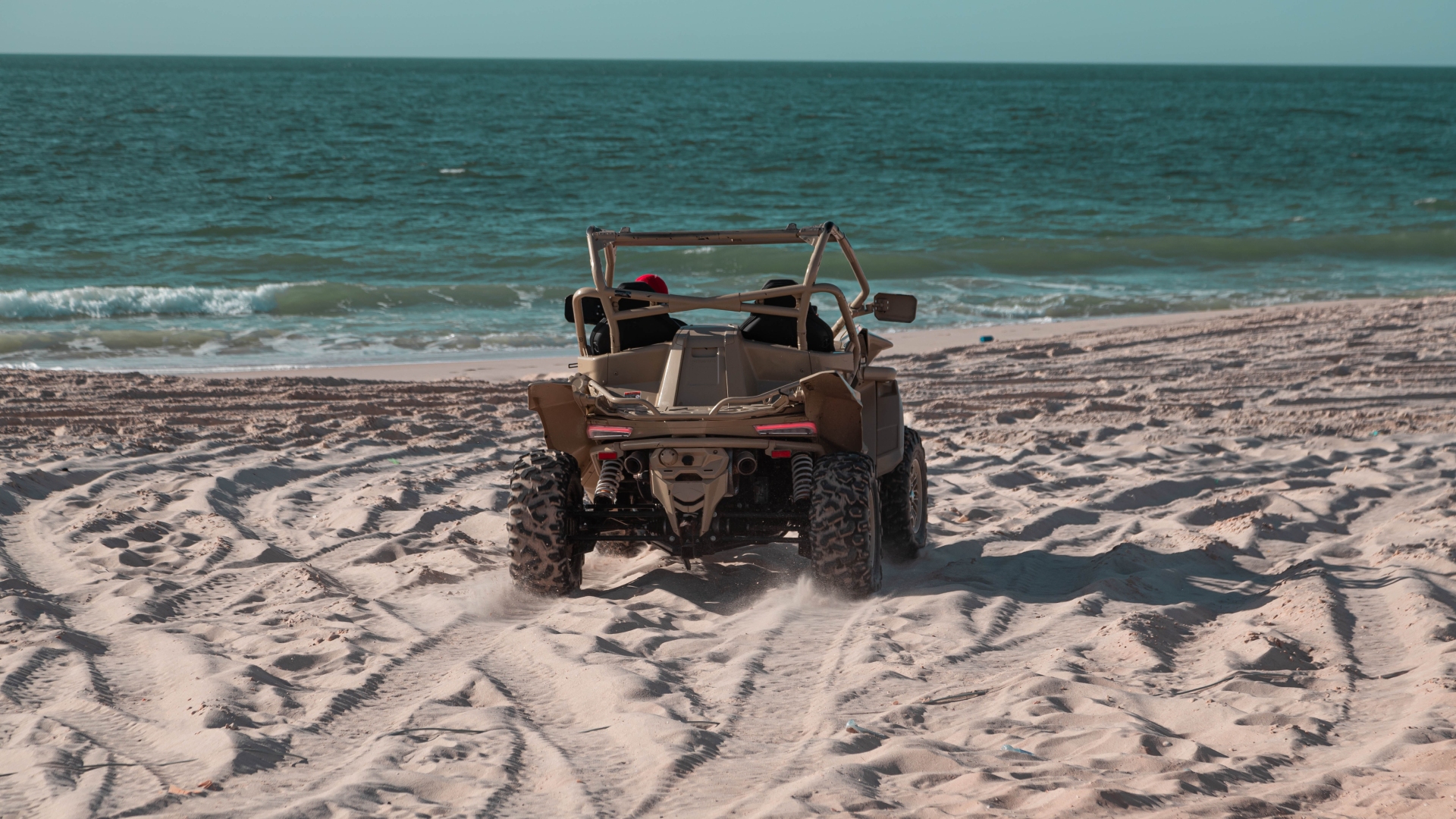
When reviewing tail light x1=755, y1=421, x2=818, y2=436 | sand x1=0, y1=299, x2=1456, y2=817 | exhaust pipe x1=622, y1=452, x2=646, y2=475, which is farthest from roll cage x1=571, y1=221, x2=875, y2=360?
sand x1=0, y1=299, x2=1456, y2=817

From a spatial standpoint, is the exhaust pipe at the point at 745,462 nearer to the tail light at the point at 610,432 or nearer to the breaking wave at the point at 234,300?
the tail light at the point at 610,432

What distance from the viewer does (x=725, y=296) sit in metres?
4.87

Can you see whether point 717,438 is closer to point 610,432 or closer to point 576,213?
point 610,432

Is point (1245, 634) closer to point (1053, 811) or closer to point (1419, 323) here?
point (1053, 811)

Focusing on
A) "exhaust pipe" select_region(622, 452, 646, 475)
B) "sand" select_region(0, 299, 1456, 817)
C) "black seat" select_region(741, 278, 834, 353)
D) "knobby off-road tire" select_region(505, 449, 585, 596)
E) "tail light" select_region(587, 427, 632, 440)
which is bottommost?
"sand" select_region(0, 299, 1456, 817)

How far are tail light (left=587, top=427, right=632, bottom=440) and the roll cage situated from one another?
22.3 inches

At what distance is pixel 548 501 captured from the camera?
15.8 ft

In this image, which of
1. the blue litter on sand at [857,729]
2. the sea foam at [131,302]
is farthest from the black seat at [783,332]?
the sea foam at [131,302]

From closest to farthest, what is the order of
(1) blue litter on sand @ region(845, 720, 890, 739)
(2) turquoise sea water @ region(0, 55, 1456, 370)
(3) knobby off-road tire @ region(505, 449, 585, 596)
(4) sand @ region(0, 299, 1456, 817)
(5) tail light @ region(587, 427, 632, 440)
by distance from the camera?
(4) sand @ region(0, 299, 1456, 817)
(1) blue litter on sand @ region(845, 720, 890, 739)
(5) tail light @ region(587, 427, 632, 440)
(3) knobby off-road tire @ region(505, 449, 585, 596)
(2) turquoise sea water @ region(0, 55, 1456, 370)

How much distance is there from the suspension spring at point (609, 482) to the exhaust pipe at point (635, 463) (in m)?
0.03

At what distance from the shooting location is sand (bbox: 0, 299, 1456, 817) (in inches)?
126

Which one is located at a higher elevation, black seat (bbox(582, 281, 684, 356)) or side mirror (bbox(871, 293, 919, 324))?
side mirror (bbox(871, 293, 919, 324))

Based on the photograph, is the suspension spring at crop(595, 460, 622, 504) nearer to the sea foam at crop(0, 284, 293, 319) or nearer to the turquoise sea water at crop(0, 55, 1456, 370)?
the turquoise sea water at crop(0, 55, 1456, 370)

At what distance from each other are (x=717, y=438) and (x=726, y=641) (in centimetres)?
78
